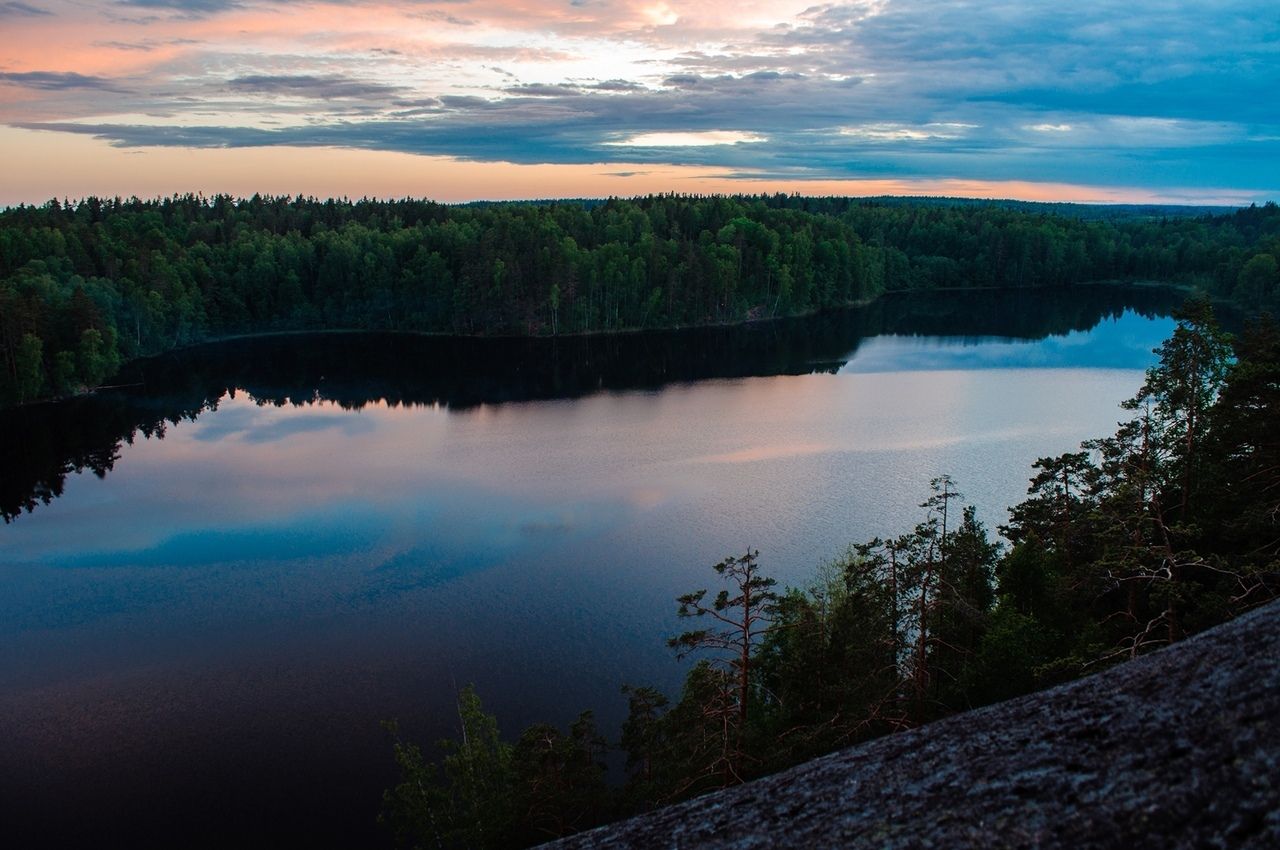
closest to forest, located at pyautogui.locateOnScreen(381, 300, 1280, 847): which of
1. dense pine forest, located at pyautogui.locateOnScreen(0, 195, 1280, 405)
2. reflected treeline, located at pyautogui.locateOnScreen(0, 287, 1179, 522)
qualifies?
reflected treeline, located at pyautogui.locateOnScreen(0, 287, 1179, 522)

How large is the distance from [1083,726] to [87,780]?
849 inches

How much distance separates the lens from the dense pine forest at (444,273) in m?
70.9

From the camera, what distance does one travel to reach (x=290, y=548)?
32.7m

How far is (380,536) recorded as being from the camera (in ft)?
111

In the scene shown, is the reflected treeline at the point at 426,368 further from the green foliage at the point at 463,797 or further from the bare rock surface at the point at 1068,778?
the bare rock surface at the point at 1068,778

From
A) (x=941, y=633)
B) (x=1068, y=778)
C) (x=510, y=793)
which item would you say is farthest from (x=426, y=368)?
(x=1068, y=778)

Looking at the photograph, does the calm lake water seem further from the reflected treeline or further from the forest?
the forest

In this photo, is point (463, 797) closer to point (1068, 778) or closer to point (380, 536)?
point (1068, 778)

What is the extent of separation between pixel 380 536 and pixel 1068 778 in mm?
31754

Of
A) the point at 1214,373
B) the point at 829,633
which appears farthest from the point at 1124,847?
the point at 1214,373

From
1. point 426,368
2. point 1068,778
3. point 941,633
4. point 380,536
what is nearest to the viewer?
point 1068,778

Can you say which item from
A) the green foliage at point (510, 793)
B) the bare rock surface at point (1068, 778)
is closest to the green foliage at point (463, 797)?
the green foliage at point (510, 793)

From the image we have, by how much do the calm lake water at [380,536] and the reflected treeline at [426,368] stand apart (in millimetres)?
447

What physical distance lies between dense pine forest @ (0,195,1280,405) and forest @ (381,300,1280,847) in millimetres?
54916
